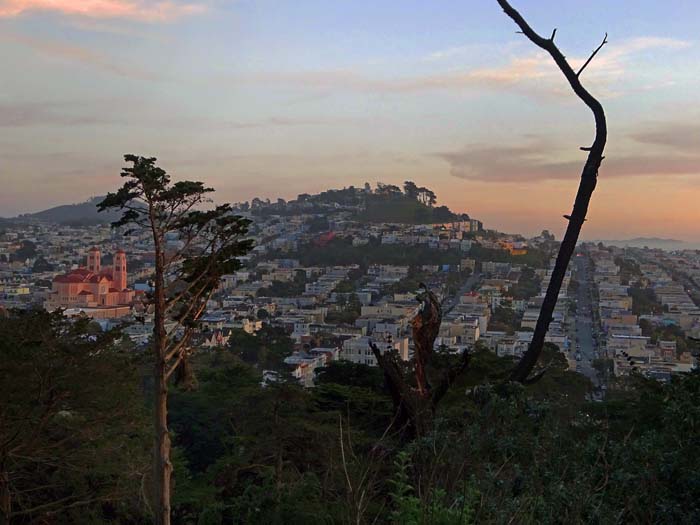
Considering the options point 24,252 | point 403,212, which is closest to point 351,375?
point 24,252

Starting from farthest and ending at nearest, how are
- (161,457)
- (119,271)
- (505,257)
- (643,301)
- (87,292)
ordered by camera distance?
1. (505,257)
2. (119,271)
3. (643,301)
4. (87,292)
5. (161,457)

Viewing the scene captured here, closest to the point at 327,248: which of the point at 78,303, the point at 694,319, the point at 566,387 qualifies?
the point at 78,303

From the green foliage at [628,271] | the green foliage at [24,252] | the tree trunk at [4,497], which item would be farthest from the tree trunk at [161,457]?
the green foliage at [24,252]

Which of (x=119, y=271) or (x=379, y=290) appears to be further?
(x=119, y=271)

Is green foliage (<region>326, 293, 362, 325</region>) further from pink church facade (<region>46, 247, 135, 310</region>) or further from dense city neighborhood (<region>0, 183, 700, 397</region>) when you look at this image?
pink church facade (<region>46, 247, 135, 310</region>)

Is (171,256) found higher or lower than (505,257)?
higher

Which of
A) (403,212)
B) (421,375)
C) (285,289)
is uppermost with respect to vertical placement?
(403,212)

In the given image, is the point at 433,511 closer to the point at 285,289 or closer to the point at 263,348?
the point at 263,348

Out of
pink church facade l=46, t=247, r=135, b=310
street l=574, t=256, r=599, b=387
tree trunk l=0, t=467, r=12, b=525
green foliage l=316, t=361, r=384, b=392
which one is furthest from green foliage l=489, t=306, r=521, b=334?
tree trunk l=0, t=467, r=12, b=525
